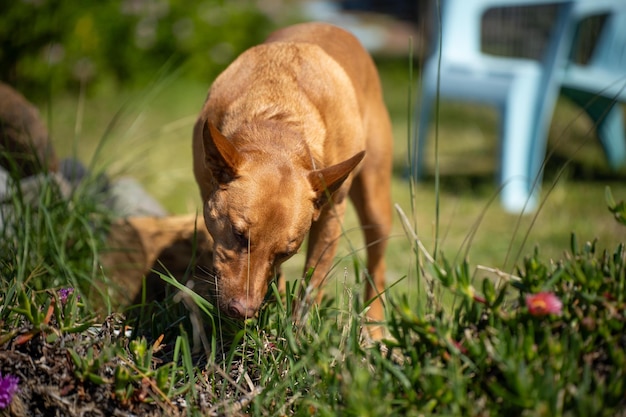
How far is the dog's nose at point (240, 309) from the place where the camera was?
2572 millimetres

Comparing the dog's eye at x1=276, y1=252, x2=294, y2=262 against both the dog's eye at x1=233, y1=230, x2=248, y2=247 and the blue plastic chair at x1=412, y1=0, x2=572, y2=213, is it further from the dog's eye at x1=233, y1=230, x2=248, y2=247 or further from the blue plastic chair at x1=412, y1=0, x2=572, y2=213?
the blue plastic chair at x1=412, y1=0, x2=572, y2=213

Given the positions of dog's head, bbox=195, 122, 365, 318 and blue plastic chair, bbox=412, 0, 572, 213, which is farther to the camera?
blue plastic chair, bbox=412, 0, 572, 213

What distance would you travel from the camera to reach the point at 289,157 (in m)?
2.99

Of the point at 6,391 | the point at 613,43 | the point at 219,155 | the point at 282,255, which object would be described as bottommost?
the point at 6,391

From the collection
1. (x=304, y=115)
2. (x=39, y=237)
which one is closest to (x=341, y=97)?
(x=304, y=115)

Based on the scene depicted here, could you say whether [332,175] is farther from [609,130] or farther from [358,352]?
[609,130]

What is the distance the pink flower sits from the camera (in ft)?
6.56

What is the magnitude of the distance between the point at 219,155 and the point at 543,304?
1.32 meters

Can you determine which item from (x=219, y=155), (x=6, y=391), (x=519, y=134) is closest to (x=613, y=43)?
(x=519, y=134)

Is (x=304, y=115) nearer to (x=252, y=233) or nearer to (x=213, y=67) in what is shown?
(x=252, y=233)

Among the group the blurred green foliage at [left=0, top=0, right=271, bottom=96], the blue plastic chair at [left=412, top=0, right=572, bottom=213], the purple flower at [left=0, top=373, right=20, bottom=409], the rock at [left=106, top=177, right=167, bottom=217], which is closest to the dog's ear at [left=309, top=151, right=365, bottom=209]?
the purple flower at [left=0, top=373, right=20, bottom=409]

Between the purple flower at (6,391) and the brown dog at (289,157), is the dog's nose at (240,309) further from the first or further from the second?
the purple flower at (6,391)

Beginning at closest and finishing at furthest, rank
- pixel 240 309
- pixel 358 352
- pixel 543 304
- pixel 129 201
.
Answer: pixel 543 304, pixel 358 352, pixel 240 309, pixel 129 201

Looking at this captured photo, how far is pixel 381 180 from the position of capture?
4.05 meters
